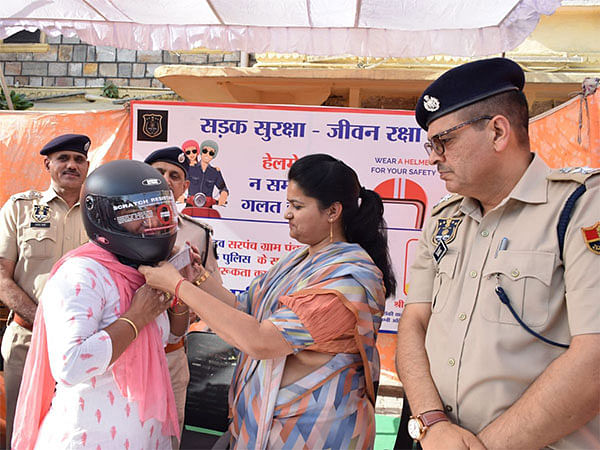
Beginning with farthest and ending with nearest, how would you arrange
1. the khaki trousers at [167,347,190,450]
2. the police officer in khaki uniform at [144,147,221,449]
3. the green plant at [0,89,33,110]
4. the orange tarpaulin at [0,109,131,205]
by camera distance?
the green plant at [0,89,33,110] → the orange tarpaulin at [0,109,131,205] → the police officer in khaki uniform at [144,147,221,449] → the khaki trousers at [167,347,190,450]

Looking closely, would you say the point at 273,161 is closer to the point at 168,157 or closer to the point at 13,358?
the point at 168,157

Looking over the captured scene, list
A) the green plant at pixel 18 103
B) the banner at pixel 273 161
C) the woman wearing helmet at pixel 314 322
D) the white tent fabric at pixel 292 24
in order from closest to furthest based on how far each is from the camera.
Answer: the woman wearing helmet at pixel 314 322 → the white tent fabric at pixel 292 24 → the banner at pixel 273 161 → the green plant at pixel 18 103

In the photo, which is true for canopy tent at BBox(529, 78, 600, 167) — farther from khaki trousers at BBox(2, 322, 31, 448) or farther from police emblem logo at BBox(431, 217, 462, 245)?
khaki trousers at BBox(2, 322, 31, 448)

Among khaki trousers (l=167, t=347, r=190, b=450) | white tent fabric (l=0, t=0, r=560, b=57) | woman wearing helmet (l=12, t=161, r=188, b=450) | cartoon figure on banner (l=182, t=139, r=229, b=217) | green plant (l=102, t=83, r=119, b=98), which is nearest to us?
woman wearing helmet (l=12, t=161, r=188, b=450)

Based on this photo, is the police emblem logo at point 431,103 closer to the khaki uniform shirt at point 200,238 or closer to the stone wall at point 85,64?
the khaki uniform shirt at point 200,238

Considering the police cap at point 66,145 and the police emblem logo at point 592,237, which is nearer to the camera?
the police emblem logo at point 592,237

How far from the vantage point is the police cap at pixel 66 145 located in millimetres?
3303

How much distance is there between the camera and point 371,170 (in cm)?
424

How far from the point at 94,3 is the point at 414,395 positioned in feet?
11.5

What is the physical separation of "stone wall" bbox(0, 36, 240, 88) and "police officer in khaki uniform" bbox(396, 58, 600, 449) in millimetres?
8606

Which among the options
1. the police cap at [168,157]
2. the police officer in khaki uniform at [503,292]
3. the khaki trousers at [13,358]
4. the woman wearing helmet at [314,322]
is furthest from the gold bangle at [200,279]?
the khaki trousers at [13,358]

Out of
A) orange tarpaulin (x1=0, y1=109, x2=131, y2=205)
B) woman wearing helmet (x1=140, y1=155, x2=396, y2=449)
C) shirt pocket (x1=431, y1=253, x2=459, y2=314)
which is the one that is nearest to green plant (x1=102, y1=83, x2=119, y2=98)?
orange tarpaulin (x1=0, y1=109, x2=131, y2=205)

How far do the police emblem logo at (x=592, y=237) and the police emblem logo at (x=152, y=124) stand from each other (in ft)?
12.2

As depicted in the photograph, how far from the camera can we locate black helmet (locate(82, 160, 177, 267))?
1650 millimetres
